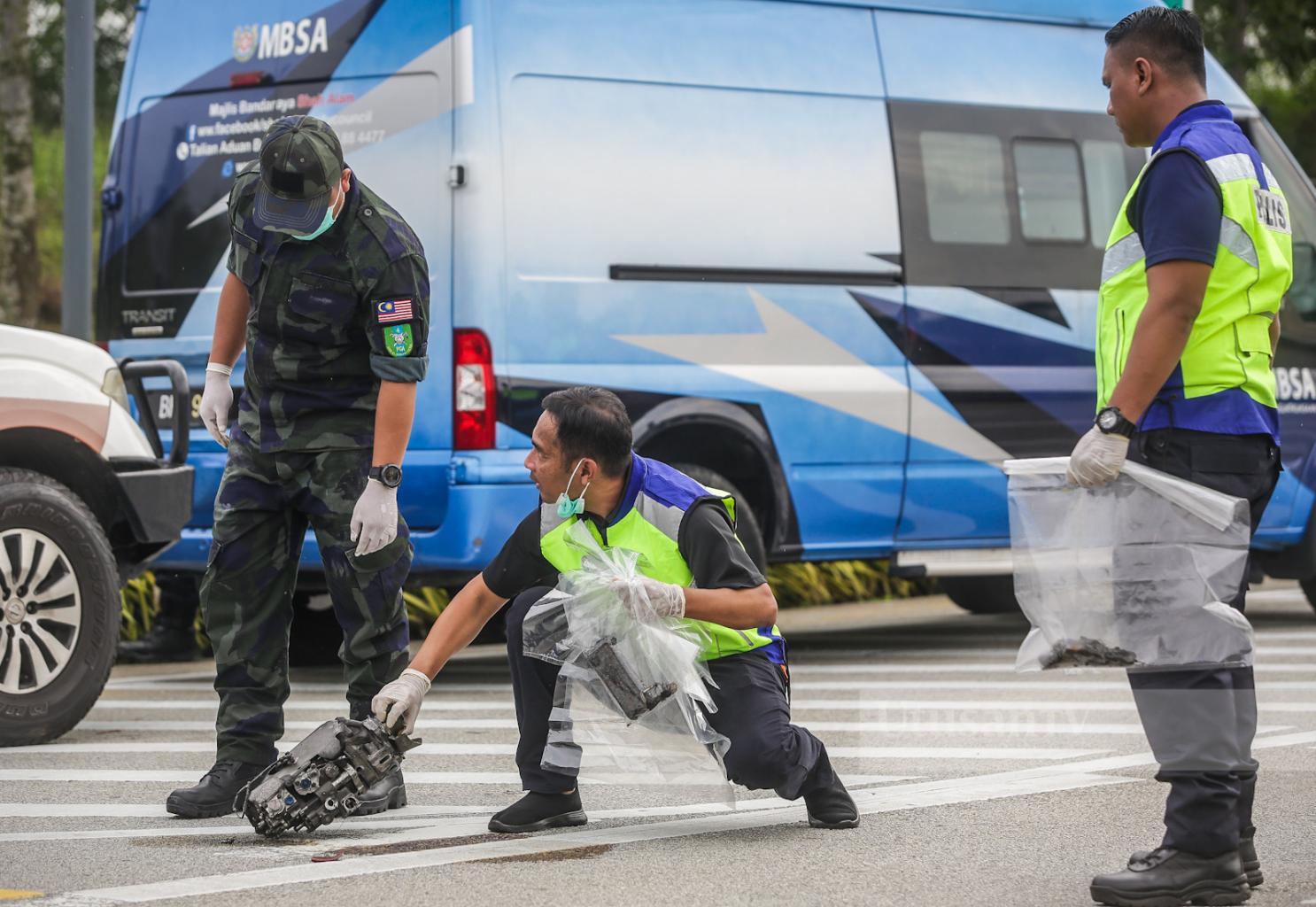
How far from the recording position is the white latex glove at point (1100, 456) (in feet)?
13.8

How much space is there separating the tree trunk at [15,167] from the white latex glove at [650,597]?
375 inches

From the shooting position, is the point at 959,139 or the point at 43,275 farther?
the point at 43,275

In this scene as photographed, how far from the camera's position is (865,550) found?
9031 millimetres

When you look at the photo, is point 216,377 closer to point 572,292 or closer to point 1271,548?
point 572,292

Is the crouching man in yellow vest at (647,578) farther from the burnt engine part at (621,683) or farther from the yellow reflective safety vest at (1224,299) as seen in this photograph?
the yellow reflective safety vest at (1224,299)

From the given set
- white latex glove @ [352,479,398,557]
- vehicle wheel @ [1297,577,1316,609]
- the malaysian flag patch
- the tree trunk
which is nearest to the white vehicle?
white latex glove @ [352,479,398,557]

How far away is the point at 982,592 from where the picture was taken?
37.7ft

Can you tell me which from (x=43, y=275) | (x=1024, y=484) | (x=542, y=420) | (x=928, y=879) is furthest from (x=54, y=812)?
(x=43, y=275)

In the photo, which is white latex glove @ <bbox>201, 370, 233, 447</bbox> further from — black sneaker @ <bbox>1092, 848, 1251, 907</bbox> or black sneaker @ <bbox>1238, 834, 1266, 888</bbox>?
black sneaker @ <bbox>1238, 834, 1266, 888</bbox>

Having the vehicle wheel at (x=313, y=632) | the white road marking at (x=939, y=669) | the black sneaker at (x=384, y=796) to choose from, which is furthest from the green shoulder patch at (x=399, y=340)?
the vehicle wheel at (x=313, y=632)

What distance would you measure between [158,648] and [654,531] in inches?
212

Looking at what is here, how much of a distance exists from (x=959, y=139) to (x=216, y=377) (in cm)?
440

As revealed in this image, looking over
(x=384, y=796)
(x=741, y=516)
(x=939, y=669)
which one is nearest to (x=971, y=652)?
(x=939, y=669)

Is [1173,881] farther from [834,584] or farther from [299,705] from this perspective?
[834,584]
